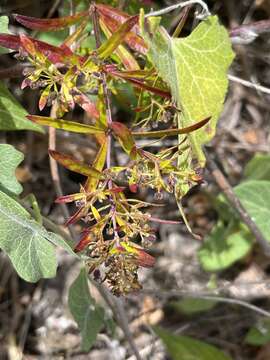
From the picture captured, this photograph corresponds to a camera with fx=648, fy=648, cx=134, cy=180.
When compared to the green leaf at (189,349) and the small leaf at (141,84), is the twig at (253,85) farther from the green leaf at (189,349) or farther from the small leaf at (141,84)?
the green leaf at (189,349)

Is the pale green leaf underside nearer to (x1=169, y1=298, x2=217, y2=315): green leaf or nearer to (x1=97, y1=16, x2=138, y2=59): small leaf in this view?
(x1=97, y1=16, x2=138, y2=59): small leaf

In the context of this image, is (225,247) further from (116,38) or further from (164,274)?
(116,38)

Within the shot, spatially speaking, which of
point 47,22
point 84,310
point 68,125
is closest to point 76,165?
point 68,125

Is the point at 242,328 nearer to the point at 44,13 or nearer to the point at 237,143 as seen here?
the point at 237,143

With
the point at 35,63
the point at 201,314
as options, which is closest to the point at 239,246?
the point at 201,314

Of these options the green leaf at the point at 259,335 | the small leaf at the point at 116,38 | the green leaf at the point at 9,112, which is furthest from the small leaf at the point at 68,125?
the green leaf at the point at 259,335
